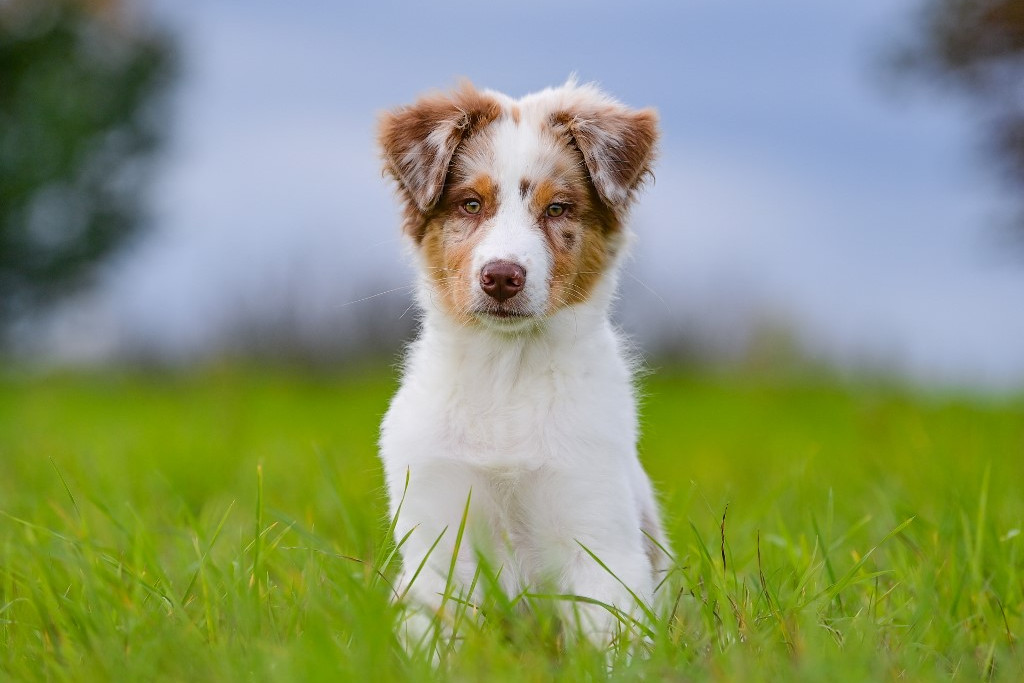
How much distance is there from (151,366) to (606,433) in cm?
1859

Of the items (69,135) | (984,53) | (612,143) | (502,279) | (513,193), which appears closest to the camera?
(502,279)

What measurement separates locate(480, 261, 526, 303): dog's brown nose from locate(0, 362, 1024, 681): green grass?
0.93m

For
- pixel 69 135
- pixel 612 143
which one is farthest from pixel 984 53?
pixel 69 135

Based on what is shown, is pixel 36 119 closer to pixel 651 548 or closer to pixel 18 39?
pixel 18 39

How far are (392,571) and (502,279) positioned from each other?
1.22 metres

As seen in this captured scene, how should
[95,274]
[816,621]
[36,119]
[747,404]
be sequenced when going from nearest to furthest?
[816,621] → [747,404] → [36,119] → [95,274]

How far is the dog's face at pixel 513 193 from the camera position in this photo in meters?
3.77

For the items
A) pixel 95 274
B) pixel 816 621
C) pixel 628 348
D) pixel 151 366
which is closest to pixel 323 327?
pixel 151 366

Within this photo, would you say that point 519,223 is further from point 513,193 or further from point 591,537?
point 591,537

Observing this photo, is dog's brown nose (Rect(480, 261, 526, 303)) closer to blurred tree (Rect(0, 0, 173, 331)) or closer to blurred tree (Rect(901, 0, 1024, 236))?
blurred tree (Rect(901, 0, 1024, 236))

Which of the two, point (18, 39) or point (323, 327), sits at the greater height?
point (18, 39)

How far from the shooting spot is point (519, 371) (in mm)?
4008

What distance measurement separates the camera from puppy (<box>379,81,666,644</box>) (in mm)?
3789

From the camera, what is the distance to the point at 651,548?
4.20 meters
